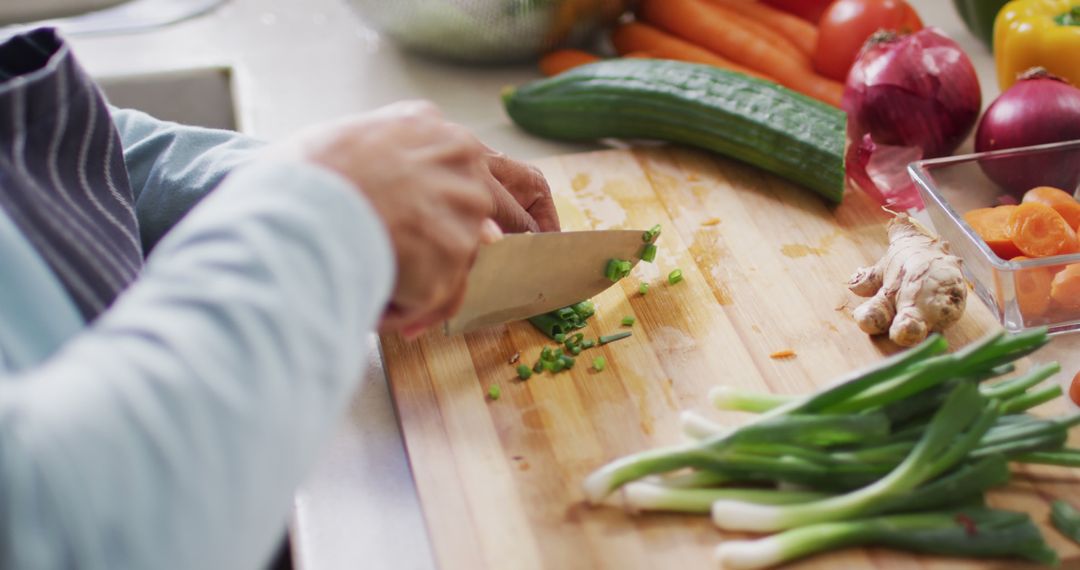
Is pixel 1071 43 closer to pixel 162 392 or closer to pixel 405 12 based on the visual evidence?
pixel 405 12

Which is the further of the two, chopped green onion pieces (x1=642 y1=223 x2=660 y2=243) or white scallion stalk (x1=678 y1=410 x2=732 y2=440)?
chopped green onion pieces (x1=642 y1=223 x2=660 y2=243)

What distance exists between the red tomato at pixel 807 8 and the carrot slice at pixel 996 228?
0.80 m

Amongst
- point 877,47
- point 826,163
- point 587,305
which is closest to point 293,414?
point 587,305

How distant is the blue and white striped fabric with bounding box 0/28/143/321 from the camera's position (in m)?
0.83

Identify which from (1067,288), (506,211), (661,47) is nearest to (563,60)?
(661,47)

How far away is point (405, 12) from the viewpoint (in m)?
1.89

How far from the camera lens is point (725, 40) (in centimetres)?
193

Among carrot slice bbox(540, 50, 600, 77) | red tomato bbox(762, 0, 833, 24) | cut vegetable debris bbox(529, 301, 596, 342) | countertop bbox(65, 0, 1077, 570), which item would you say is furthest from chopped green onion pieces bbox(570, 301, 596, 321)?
red tomato bbox(762, 0, 833, 24)

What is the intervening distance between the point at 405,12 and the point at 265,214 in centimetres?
128

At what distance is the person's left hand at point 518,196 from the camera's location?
1261 millimetres

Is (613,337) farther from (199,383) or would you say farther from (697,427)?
(199,383)

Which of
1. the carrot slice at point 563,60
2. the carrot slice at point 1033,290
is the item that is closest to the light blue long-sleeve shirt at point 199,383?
the carrot slice at point 1033,290

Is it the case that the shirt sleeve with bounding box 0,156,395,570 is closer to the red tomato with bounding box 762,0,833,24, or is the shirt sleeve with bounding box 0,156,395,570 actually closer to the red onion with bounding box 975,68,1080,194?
the red onion with bounding box 975,68,1080,194

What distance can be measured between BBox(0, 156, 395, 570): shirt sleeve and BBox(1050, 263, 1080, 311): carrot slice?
85 cm
